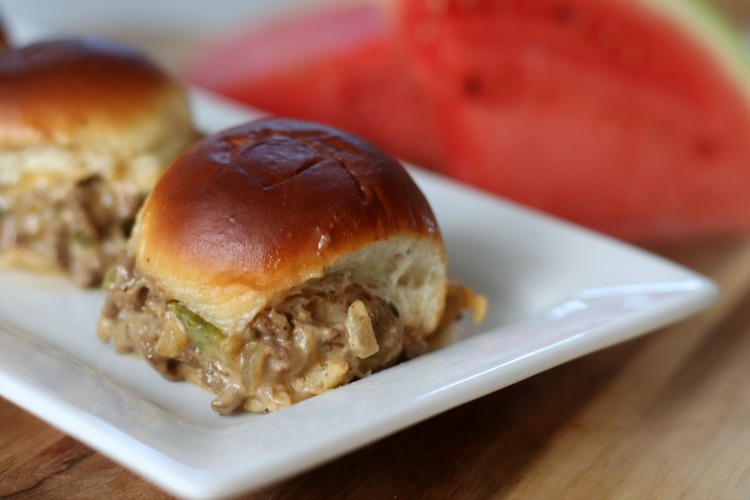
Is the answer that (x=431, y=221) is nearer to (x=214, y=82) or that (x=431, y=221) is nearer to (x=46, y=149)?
(x=46, y=149)

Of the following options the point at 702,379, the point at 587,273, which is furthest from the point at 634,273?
the point at 702,379

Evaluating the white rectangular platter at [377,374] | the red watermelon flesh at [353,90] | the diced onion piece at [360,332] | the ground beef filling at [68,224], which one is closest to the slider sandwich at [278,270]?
the diced onion piece at [360,332]

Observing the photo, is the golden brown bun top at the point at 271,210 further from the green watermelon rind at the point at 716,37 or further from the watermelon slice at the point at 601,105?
the green watermelon rind at the point at 716,37

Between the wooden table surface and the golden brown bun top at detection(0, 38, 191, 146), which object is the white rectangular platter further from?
the golden brown bun top at detection(0, 38, 191, 146)

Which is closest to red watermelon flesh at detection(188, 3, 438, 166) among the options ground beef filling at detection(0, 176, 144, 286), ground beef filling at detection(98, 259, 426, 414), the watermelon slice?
the watermelon slice

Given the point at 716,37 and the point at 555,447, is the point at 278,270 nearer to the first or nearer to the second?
the point at 555,447
